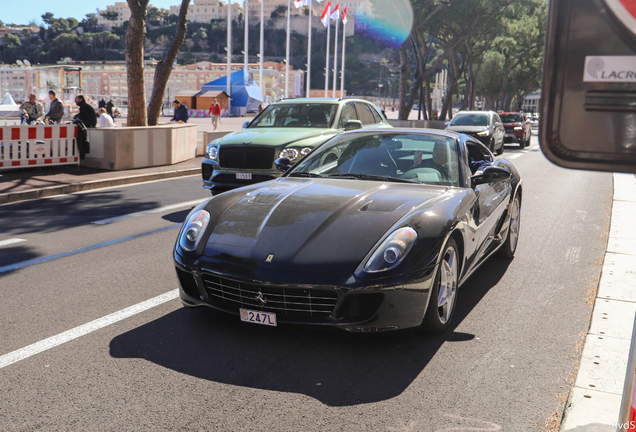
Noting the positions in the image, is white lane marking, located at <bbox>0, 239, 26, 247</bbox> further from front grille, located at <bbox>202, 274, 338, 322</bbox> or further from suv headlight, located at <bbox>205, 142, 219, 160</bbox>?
front grille, located at <bbox>202, 274, 338, 322</bbox>

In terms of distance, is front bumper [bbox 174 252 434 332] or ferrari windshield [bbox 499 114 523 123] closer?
front bumper [bbox 174 252 434 332]

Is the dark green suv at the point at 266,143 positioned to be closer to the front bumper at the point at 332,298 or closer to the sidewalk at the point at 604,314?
the sidewalk at the point at 604,314

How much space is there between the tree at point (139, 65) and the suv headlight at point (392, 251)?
13.3m

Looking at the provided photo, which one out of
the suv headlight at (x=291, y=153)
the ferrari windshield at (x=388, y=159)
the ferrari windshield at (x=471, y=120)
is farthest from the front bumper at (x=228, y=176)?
the ferrari windshield at (x=471, y=120)

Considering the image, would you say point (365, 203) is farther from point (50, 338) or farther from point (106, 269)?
point (106, 269)

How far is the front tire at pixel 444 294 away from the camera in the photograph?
4.25 metres

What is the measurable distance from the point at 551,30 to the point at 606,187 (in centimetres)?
1430

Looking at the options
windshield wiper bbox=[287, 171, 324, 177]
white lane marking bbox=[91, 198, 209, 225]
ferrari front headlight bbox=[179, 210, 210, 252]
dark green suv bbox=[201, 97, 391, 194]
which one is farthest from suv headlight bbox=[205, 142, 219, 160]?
ferrari front headlight bbox=[179, 210, 210, 252]

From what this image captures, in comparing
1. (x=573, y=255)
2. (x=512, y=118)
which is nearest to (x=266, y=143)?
(x=573, y=255)

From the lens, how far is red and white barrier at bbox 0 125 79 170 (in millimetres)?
12727

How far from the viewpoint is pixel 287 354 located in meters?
4.03

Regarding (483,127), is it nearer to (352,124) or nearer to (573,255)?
(352,124)

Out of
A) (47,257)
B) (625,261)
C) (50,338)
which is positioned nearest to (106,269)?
(47,257)

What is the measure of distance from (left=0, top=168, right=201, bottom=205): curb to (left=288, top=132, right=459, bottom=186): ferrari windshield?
22.0 feet
